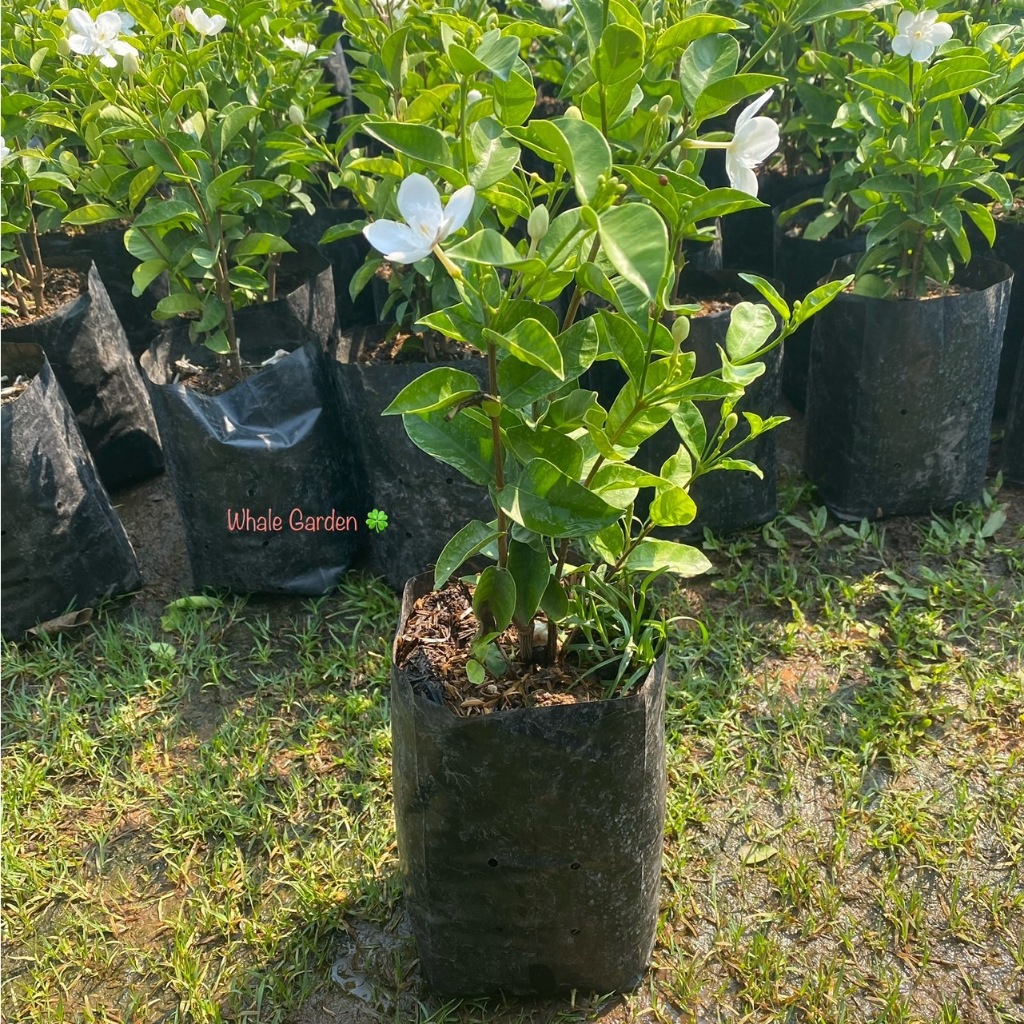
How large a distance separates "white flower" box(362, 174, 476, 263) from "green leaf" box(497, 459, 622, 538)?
0.94ft

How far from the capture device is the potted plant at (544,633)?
3.43 ft

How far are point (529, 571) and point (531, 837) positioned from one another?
373 mm

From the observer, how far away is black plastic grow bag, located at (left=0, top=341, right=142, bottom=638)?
7.20 ft

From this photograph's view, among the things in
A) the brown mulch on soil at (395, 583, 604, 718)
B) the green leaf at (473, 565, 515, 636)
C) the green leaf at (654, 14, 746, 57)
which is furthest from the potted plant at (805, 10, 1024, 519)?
the green leaf at (473, 565, 515, 636)

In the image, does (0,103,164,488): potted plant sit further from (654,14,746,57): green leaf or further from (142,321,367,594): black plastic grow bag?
(654,14,746,57): green leaf

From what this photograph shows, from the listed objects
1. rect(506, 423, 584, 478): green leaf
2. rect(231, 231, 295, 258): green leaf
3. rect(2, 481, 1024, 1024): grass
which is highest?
rect(231, 231, 295, 258): green leaf

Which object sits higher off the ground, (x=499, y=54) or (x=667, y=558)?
(x=499, y=54)

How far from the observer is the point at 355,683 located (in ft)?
7.07

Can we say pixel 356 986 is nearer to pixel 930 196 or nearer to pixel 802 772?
pixel 802 772

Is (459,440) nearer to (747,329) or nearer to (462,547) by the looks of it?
(462,547)

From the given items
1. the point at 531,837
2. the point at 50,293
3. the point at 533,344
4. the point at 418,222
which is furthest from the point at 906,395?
the point at 50,293

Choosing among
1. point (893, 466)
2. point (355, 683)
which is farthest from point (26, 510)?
point (893, 466)

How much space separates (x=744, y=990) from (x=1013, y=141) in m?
2.24

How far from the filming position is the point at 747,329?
1.20 meters
